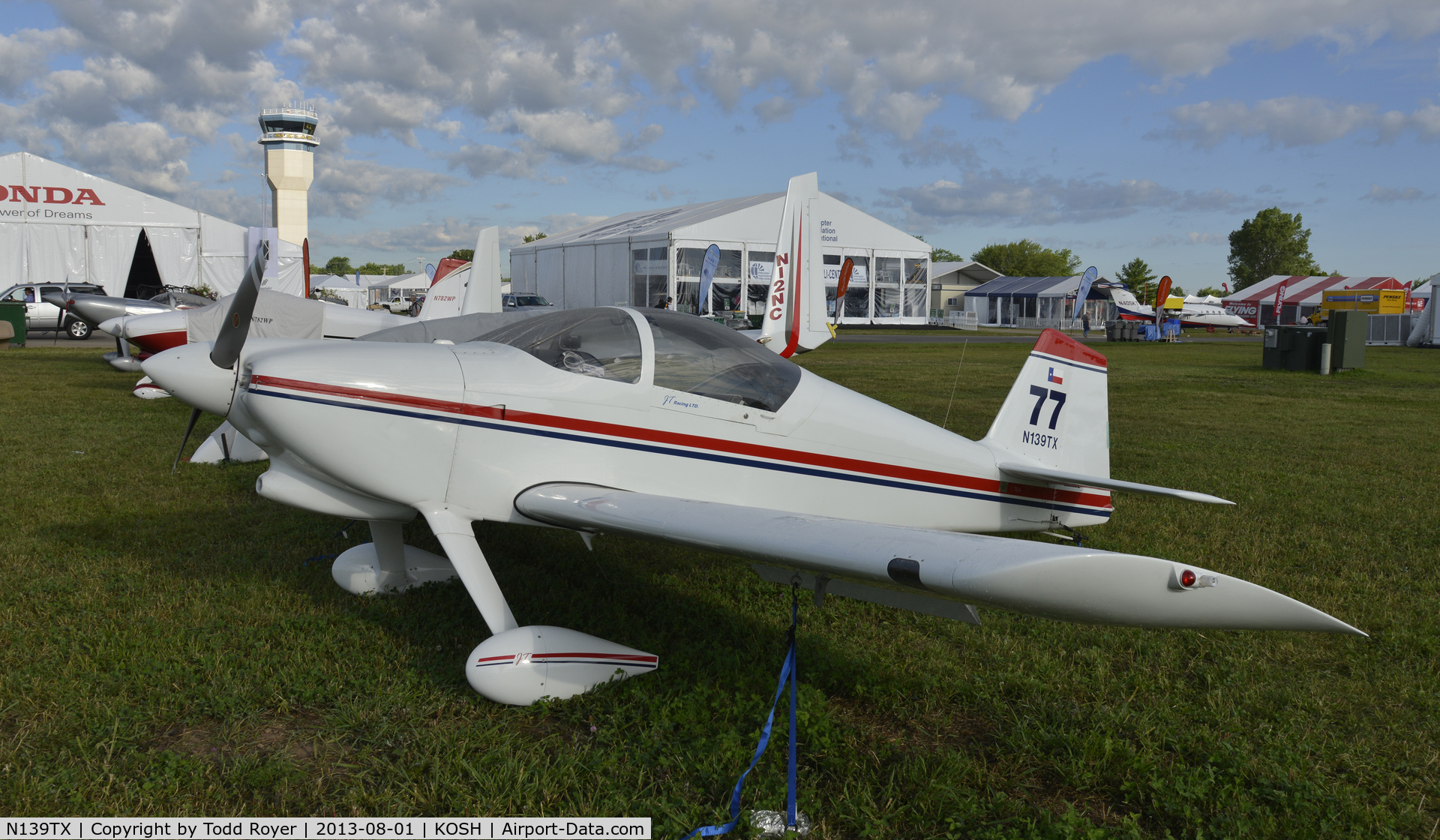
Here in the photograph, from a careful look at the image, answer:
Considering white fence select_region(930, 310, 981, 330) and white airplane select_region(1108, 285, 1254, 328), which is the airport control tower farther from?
white airplane select_region(1108, 285, 1254, 328)

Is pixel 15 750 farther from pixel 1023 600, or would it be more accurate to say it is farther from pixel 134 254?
pixel 134 254

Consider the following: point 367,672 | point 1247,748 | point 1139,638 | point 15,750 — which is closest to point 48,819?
point 15,750

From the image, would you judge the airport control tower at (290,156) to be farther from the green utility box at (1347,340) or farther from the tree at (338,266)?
the tree at (338,266)

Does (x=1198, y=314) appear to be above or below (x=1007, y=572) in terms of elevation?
above

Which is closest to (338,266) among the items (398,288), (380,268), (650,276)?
(380,268)

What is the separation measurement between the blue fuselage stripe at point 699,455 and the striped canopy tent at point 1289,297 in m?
60.0

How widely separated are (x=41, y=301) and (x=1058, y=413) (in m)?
32.1

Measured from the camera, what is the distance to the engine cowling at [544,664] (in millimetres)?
3557

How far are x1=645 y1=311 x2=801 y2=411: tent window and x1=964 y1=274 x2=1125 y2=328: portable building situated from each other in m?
A: 53.4

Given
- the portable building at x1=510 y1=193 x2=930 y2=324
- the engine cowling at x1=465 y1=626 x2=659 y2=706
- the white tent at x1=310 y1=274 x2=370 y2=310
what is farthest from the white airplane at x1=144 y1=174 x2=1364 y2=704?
the white tent at x1=310 y1=274 x2=370 y2=310

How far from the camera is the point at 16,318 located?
23109 mm

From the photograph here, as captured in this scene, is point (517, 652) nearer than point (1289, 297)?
Yes

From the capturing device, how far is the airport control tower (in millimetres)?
61375

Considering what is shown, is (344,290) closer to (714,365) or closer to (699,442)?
(714,365)
